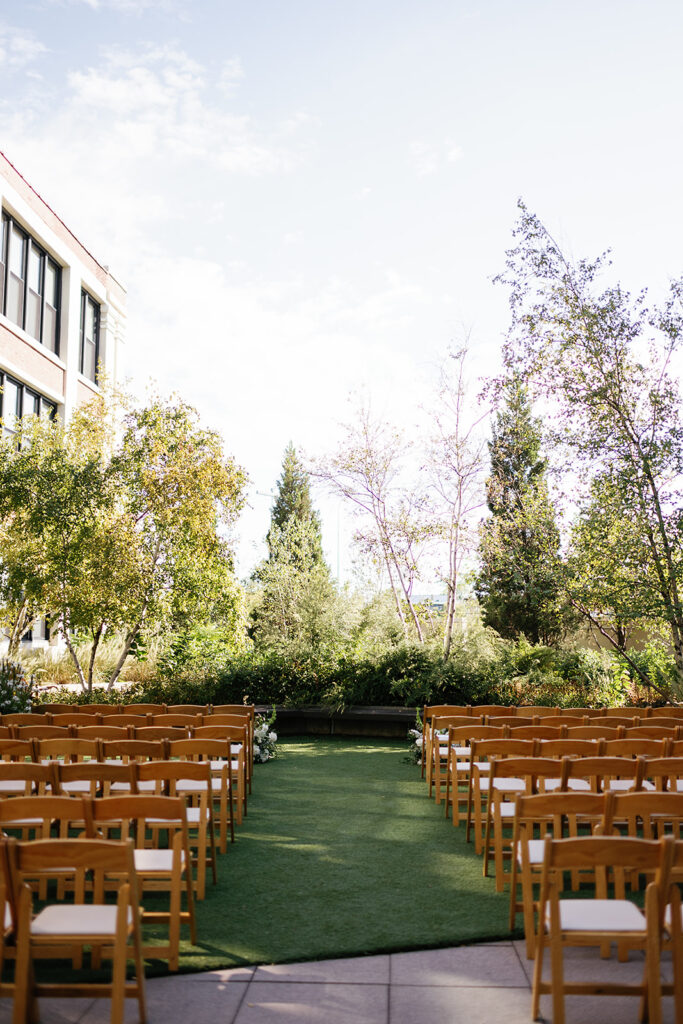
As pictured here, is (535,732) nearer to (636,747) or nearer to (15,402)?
(636,747)

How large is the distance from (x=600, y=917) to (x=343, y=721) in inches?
389

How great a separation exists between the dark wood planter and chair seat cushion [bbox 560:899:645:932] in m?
9.29

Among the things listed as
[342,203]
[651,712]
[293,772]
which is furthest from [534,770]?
[342,203]

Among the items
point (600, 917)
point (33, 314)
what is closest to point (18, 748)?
point (600, 917)

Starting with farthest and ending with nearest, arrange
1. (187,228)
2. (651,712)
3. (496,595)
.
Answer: (496,595) → (187,228) → (651,712)

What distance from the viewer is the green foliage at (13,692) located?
10.7 metres

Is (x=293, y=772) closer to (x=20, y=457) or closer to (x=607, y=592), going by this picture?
(x=607, y=592)

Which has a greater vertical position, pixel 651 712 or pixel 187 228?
pixel 187 228

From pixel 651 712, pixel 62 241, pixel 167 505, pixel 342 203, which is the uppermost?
pixel 62 241

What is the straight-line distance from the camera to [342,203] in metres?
13.7

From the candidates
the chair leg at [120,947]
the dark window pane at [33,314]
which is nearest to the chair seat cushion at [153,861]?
the chair leg at [120,947]

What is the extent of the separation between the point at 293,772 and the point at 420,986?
Result: 6239 millimetres

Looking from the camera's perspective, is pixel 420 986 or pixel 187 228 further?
pixel 187 228

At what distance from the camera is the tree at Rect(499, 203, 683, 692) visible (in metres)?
11.4
